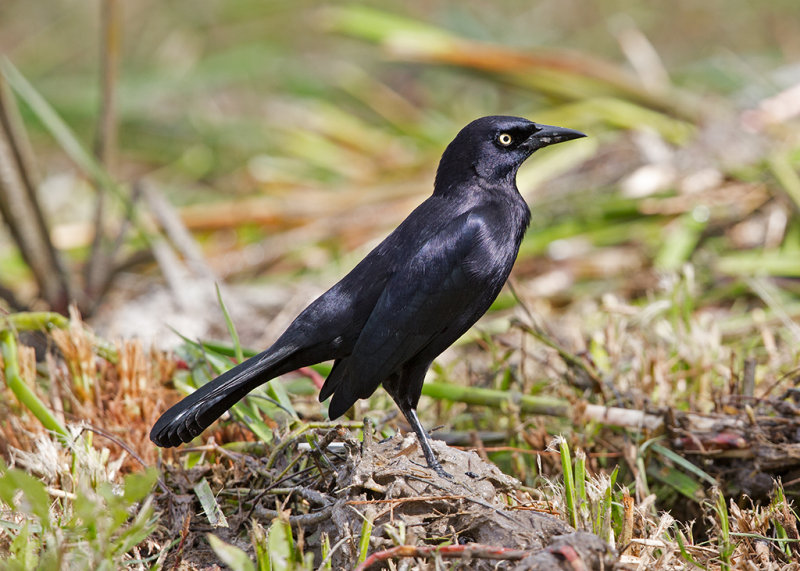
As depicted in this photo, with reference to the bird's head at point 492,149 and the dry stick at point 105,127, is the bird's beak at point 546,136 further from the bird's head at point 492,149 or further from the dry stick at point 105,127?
the dry stick at point 105,127

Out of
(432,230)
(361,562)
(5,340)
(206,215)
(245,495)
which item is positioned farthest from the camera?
(206,215)

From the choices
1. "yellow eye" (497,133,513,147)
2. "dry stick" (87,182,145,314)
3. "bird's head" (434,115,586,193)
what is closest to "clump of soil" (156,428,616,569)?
"bird's head" (434,115,586,193)

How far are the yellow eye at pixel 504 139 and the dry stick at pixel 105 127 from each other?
2.34 metres

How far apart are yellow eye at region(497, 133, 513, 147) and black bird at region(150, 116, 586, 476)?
0.64ft

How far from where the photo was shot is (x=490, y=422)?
3.21 metres

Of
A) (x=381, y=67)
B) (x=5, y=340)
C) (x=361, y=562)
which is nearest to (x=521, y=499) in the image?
(x=361, y=562)

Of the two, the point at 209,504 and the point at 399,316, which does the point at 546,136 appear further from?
the point at 209,504

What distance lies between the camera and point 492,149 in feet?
9.44

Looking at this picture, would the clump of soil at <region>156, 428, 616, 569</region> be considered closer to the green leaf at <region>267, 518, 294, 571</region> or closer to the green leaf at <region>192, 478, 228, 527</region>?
the green leaf at <region>192, 478, 228, 527</region>

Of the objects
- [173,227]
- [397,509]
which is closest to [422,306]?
[397,509]

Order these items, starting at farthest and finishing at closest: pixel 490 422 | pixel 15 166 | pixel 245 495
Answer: pixel 15 166
pixel 490 422
pixel 245 495

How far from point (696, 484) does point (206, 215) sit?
3930 mm

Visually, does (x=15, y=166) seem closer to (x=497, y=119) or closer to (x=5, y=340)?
(x=5, y=340)

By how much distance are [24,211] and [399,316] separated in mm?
2529
